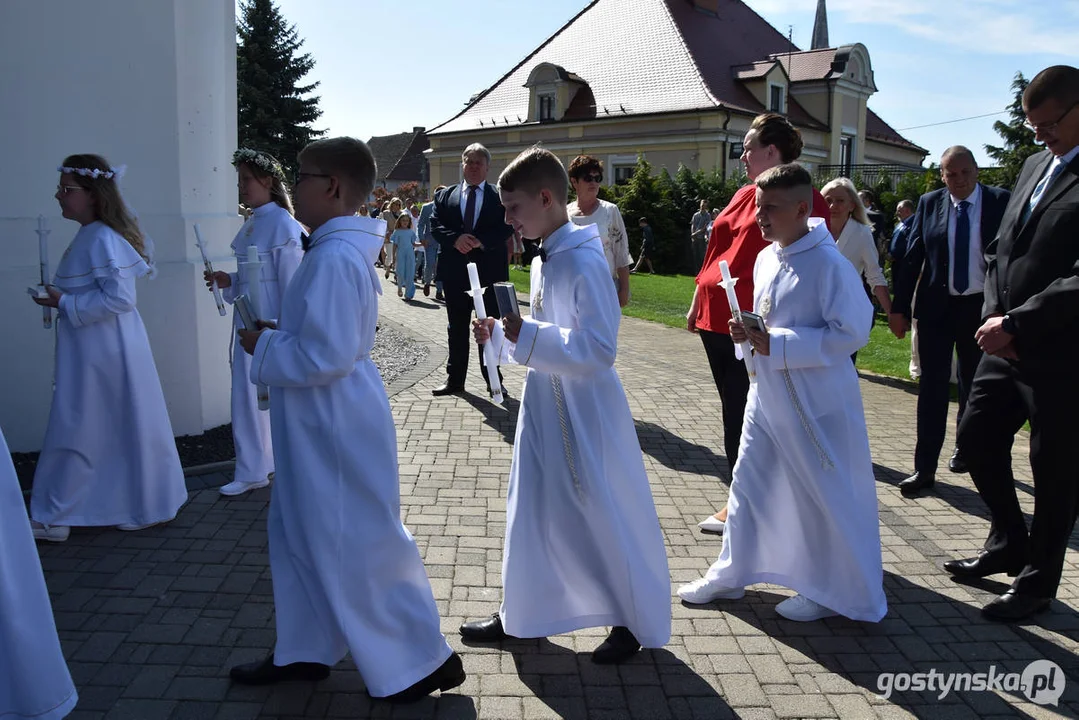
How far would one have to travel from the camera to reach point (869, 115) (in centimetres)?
4966

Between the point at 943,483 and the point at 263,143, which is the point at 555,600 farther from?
the point at 263,143

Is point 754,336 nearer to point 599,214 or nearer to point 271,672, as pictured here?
point 271,672

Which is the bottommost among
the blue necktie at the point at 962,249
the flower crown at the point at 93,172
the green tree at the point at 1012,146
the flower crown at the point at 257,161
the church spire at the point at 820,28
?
the blue necktie at the point at 962,249

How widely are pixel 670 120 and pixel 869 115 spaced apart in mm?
17476

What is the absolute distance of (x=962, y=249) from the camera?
245 inches

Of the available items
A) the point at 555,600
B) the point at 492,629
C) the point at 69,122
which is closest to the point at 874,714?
the point at 555,600

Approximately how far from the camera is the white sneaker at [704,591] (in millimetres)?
4406

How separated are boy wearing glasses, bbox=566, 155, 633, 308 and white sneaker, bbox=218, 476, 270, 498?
11.1ft

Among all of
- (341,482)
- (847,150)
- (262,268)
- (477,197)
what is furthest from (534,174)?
(847,150)

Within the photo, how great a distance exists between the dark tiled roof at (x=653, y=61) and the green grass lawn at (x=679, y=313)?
1209 cm

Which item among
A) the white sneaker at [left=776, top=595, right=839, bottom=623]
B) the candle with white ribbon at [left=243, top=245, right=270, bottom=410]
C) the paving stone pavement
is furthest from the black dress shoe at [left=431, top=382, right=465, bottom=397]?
the candle with white ribbon at [left=243, top=245, right=270, bottom=410]

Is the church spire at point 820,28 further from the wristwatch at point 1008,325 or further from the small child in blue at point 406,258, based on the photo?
the wristwatch at point 1008,325

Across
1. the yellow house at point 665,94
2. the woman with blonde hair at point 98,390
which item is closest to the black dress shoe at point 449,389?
the woman with blonde hair at point 98,390

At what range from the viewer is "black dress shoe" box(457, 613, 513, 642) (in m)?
3.96
